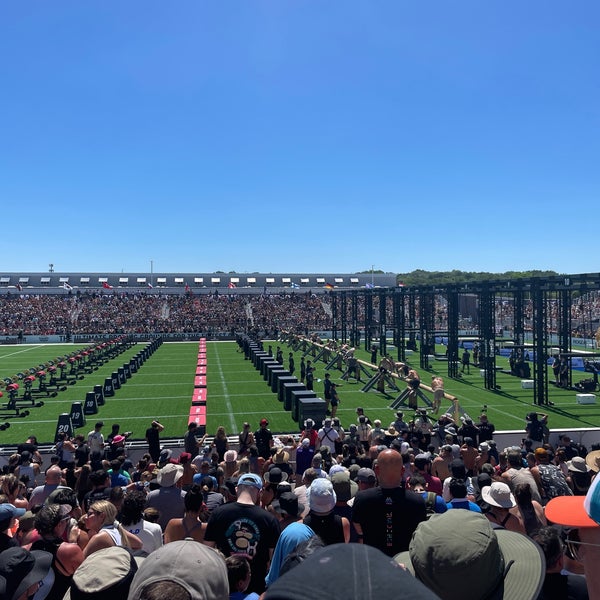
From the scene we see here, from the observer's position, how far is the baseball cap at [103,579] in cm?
292

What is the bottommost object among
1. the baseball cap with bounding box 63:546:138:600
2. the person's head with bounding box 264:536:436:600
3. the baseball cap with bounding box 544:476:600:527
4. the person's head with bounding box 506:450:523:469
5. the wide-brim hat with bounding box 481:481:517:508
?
the person's head with bounding box 506:450:523:469

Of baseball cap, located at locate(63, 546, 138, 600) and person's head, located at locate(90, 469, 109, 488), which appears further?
person's head, located at locate(90, 469, 109, 488)

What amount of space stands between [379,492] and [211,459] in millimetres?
6874

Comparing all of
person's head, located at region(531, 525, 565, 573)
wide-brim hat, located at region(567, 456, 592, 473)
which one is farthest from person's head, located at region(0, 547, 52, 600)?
wide-brim hat, located at region(567, 456, 592, 473)

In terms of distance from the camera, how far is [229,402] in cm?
2531

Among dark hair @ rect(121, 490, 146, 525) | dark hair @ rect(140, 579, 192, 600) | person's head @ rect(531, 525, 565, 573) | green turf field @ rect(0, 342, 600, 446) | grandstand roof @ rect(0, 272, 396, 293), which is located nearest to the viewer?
dark hair @ rect(140, 579, 192, 600)

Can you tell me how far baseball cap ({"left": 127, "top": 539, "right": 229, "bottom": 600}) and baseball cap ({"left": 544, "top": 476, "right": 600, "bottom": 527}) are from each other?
1619 mm

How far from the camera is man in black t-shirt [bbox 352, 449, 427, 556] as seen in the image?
4.63 meters

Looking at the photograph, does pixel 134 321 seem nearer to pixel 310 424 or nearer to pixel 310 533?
pixel 310 424

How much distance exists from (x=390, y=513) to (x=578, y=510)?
2040 mm

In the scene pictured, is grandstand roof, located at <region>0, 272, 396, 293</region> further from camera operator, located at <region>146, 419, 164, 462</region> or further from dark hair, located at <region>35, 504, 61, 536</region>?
dark hair, located at <region>35, 504, 61, 536</region>

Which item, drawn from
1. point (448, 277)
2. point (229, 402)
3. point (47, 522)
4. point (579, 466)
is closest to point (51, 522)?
point (47, 522)

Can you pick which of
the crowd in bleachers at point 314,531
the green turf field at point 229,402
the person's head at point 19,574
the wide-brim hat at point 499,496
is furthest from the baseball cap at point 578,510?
the green turf field at point 229,402

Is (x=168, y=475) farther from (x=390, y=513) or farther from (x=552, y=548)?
(x=552, y=548)
